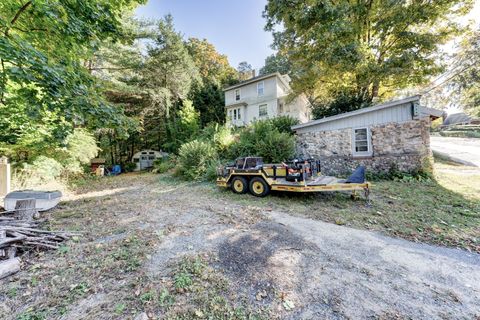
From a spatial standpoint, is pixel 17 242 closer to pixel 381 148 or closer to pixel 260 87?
pixel 381 148

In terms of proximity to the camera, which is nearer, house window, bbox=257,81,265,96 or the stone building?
the stone building

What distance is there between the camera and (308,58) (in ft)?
38.3

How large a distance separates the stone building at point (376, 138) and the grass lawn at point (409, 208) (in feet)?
4.06

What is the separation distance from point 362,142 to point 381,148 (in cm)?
75

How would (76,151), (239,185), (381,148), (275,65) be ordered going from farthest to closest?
(275,65) < (76,151) < (381,148) < (239,185)

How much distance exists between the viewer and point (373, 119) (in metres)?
8.13

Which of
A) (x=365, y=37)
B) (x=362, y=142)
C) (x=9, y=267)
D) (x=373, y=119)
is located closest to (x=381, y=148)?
(x=362, y=142)

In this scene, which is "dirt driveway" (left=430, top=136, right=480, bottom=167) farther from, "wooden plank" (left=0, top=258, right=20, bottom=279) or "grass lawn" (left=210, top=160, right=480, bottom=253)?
"wooden plank" (left=0, top=258, right=20, bottom=279)

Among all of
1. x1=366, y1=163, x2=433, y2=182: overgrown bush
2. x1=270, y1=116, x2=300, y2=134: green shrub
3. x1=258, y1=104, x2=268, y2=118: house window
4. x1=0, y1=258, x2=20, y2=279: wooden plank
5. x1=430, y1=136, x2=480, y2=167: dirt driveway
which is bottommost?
x1=0, y1=258, x2=20, y2=279: wooden plank

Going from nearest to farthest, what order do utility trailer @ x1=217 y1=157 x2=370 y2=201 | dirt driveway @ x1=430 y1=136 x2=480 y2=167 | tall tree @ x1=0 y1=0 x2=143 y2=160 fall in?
tall tree @ x1=0 y1=0 x2=143 y2=160 → utility trailer @ x1=217 y1=157 x2=370 y2=201 → dirt driveway @ x1=430 y1=136 x2=480 y2=167

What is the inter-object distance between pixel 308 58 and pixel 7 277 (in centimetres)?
1414

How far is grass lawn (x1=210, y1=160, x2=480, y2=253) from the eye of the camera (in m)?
3.52

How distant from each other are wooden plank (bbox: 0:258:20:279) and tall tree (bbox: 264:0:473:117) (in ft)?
43.6

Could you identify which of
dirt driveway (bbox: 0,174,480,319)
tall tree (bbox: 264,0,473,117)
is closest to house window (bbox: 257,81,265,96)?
tall tree (bbox: 264,0,473,117)
